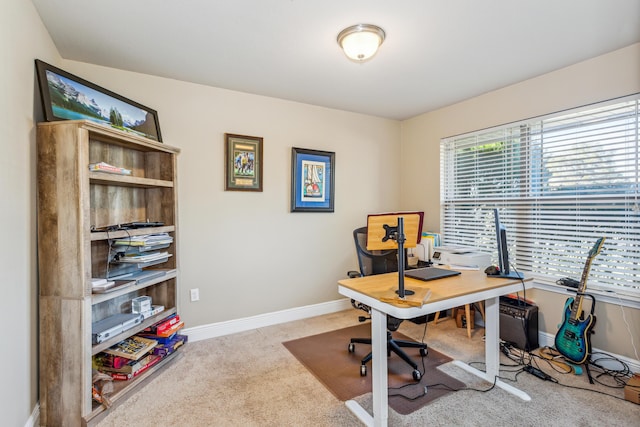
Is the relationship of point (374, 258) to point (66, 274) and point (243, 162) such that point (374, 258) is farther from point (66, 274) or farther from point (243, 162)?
point (66, 274)

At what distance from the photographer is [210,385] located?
83.7 inches

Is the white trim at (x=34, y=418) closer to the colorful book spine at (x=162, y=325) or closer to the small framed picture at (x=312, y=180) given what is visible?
the colorful book spine at (x=162, y=325)

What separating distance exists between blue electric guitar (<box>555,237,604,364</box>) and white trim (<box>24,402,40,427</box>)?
3521 mm

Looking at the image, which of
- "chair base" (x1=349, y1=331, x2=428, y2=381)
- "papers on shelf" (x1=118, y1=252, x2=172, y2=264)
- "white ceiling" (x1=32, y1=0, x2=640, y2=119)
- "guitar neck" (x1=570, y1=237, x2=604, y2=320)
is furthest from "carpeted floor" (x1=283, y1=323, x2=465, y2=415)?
"white ceiling" (x1=32, y1=0, x2=640, y2=119)

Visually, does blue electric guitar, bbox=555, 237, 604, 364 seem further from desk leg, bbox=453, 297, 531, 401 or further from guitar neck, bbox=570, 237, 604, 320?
desk leg, bbox=453, 297, 531, 401

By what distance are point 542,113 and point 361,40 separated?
1861mm

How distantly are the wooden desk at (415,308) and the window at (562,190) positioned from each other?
0.95 metres

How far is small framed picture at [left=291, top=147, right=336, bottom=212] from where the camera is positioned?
334 cm

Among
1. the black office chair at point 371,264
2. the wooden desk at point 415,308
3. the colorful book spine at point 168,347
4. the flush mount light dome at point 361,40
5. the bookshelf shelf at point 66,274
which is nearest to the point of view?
the wooden desk at point 415,308

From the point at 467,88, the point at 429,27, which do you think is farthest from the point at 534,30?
the point at 467,88

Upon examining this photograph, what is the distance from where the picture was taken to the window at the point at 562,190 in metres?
2.27

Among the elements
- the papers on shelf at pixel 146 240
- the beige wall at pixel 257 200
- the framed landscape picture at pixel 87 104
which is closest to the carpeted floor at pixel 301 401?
the beige wall at pixel 257 200

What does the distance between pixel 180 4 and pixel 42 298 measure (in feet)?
6.13

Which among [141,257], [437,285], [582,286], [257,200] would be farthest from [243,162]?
[582,286]
